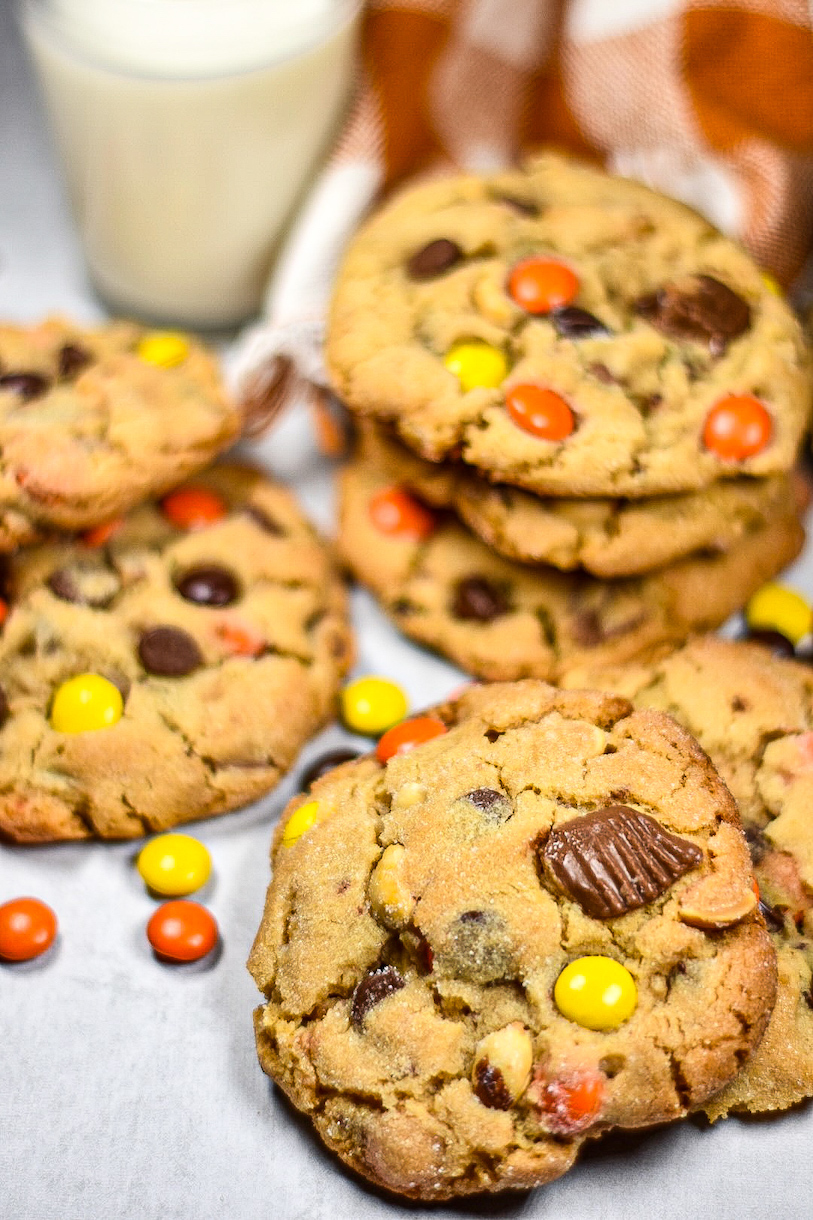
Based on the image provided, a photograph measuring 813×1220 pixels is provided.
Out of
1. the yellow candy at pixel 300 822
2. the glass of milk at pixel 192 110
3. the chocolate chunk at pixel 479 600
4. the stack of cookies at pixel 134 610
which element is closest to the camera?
the yellow candy at pixel 300 822

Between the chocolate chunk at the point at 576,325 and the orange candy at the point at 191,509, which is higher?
the chocolate chunk at the point at 576,325

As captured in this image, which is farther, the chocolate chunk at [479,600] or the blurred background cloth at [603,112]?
the blurred background cloth at [603,112]

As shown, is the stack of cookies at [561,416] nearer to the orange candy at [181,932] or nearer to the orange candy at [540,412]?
the orange candy at [540,412]

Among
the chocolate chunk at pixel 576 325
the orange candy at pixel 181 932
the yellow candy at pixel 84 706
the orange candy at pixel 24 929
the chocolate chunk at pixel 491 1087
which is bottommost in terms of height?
the orange candy at pixel 24 929

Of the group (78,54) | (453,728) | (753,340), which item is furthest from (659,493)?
(78,54)

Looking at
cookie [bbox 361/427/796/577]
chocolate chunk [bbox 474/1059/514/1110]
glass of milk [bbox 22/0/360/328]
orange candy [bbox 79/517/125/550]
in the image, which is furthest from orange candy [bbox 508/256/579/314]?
chocolate chunk [bbox 474/1059/514/1110]

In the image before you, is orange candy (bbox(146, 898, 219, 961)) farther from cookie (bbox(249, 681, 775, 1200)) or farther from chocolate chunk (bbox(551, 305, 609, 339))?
chocolate chunk (bbox(551, 305, 609, 339))

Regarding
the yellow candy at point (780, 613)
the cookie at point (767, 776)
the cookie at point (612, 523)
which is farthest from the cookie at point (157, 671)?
the yellow candy at point (780, 613)
